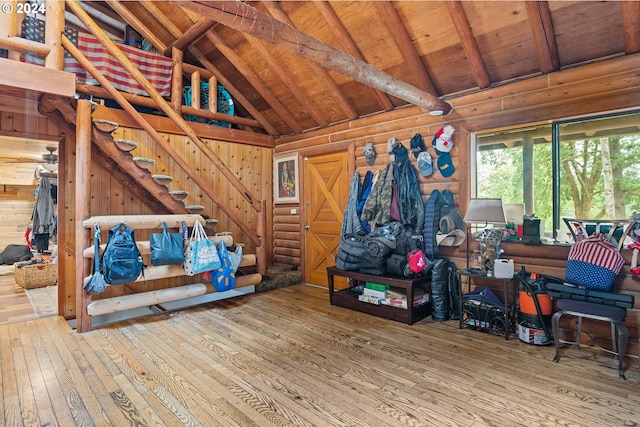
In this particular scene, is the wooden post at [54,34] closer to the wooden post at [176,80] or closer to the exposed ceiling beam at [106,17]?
the wooden post at [176,80]

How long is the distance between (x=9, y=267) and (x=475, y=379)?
8437 millimetres

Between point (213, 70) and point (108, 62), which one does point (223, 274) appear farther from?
point (213, 70)

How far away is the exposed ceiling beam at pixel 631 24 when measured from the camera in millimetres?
2705

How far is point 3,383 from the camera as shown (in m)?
2.52

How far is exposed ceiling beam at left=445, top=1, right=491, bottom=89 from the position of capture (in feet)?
10.5

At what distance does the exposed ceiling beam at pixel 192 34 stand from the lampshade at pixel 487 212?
13.1 ft

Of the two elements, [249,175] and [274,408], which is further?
[249,175]

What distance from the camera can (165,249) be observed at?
396 cm

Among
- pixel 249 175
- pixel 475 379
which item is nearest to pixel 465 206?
pixel 475 379

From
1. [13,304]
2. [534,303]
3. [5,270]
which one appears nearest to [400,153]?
[534,303]

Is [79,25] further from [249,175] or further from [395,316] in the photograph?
[395,316]

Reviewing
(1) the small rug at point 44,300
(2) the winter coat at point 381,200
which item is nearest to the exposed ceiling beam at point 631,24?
(2) the winter coat at point 381,200

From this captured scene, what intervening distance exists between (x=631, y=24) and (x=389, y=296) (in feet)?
10.8

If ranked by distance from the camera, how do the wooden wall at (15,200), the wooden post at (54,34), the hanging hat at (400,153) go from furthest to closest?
1. the wooden wall at (15,200)
2. the hanging hat at (400,153)
3. the wooden post at (54,34)
